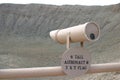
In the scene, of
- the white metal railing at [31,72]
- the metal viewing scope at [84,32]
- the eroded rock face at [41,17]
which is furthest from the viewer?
the eroded rock face at [41,17]

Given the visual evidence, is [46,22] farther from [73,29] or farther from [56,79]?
[73,29]

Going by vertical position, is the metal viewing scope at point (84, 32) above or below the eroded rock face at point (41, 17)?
below

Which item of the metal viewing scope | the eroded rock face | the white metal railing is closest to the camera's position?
the metal viewing scope

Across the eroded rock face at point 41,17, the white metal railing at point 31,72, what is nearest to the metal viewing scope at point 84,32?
the white metal railing at point 31,72

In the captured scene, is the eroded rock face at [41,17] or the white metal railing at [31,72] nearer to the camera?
the white metal railing at [31,72]

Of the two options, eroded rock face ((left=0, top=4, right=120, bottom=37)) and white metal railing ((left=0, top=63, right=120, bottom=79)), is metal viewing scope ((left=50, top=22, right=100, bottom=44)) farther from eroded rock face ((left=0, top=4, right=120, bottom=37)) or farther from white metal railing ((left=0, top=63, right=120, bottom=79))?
eroded rock face ((left=0, top=4, right=120, bottom=37))

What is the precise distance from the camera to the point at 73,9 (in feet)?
205

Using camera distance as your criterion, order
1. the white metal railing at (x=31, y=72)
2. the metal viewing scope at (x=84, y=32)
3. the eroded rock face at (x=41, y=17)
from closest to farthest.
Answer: the metal viewing scope at (x=84, y=32) < the white metal railing at (x=31, y=72) < the eroded rock face at (x=41, y=17)

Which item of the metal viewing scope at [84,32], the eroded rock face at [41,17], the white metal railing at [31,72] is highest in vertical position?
the eroded rock face at [41,17]

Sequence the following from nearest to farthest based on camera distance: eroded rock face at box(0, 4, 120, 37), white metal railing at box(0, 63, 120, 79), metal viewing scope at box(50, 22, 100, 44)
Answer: metal viewing scope at box(50, 22, 100, 44)
white metal railing at box(0, 63, 120, 79)
eroded rock face at box(0, 4, 120, 37)

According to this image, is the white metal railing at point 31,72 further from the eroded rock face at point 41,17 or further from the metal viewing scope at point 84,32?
the eroded rock face at point 41,17

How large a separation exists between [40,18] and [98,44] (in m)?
31.4

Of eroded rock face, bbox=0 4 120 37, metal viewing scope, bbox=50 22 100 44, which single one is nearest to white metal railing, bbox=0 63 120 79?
metal viewing scope, bbox=50 22 100 44

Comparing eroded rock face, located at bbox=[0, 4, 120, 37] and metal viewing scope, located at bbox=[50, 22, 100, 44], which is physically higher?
eroded rock face, located at bbox=[0, 4, 120, 37]
